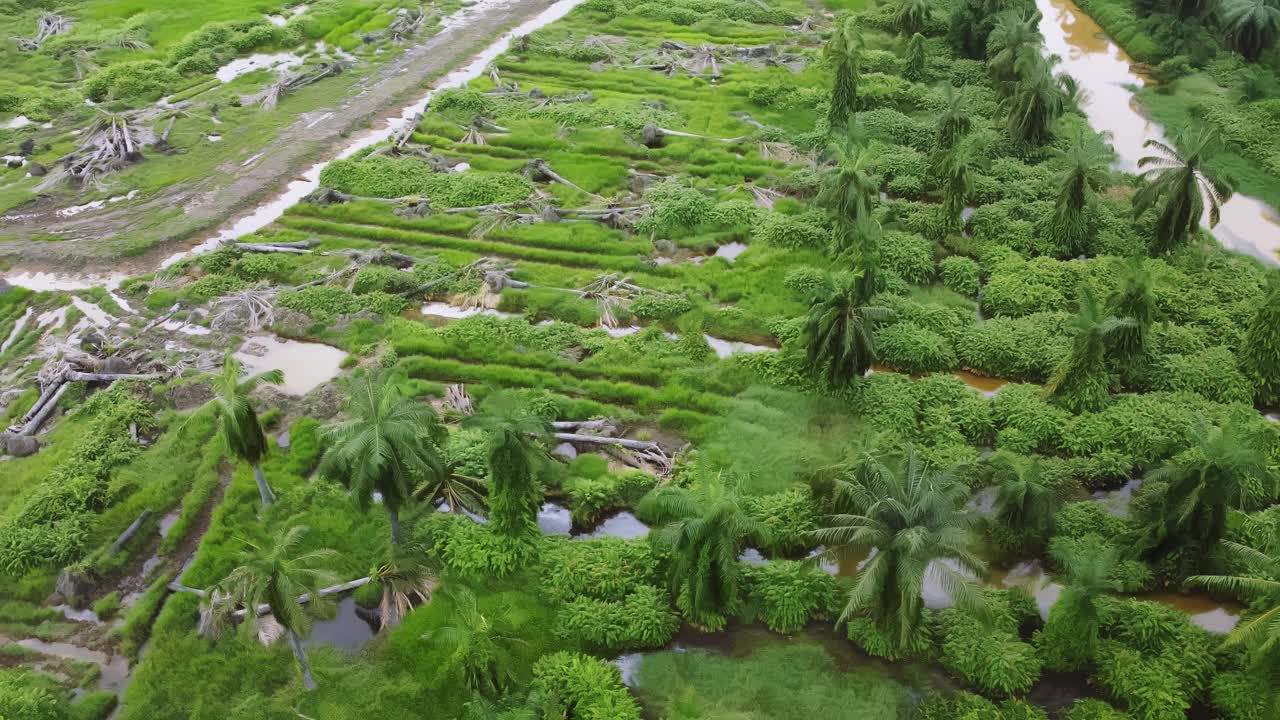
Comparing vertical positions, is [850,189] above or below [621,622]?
above

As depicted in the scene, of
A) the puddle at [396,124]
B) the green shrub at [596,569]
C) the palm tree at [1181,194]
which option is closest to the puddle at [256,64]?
the puddle at [396,124]

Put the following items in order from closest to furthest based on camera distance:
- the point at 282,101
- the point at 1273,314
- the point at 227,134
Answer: the point at 1273,314 < the point at 227,134 < the point at 282,101

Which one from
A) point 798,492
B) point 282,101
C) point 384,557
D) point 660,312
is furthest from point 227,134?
point 798,492

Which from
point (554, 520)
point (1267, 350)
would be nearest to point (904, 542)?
point (554, 520)

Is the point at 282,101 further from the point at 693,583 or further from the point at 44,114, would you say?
the point at 693,583

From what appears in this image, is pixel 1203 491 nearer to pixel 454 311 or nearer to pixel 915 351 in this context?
pixel 915 351

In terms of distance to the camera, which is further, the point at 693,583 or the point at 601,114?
the point at 601,114
